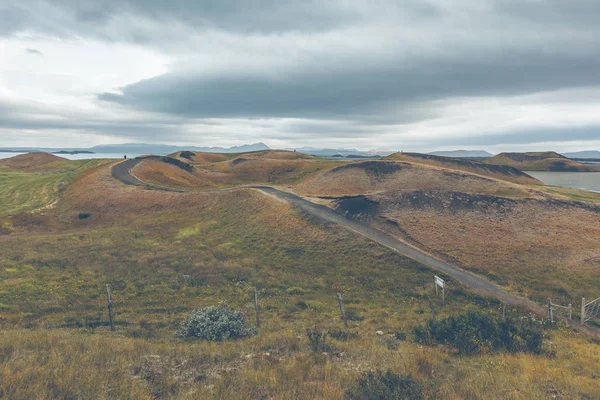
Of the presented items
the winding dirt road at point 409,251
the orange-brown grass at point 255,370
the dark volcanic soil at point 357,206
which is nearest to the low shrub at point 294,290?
the orange-brown grass at point 255,370

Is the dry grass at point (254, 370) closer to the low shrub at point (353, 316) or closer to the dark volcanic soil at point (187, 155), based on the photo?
the low shrub at point (353, 316)

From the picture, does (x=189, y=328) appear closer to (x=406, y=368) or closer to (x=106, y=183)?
(x=406, y=368)

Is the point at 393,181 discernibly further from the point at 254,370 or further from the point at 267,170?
the point at 254,370

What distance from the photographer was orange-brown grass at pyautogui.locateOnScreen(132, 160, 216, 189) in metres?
69.8

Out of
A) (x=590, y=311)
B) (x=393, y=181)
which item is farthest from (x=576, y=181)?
(x=590, y=311)

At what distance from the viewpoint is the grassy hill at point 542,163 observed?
163250mm

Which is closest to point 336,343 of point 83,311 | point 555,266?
point 83,311

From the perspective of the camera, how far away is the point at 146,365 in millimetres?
11719

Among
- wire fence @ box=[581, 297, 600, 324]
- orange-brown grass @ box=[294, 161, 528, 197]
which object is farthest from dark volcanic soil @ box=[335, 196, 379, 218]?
wire fence @ box=[581, 297, 600, 324]

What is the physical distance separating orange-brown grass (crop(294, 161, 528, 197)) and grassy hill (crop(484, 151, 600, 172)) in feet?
441

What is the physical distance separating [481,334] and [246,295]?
15.5 m

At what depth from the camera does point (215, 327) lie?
16.9m

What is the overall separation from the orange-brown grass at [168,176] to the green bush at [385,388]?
2565 inches

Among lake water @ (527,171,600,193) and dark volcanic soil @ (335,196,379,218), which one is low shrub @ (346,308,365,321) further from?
lake water @ (527,171,600,193)
